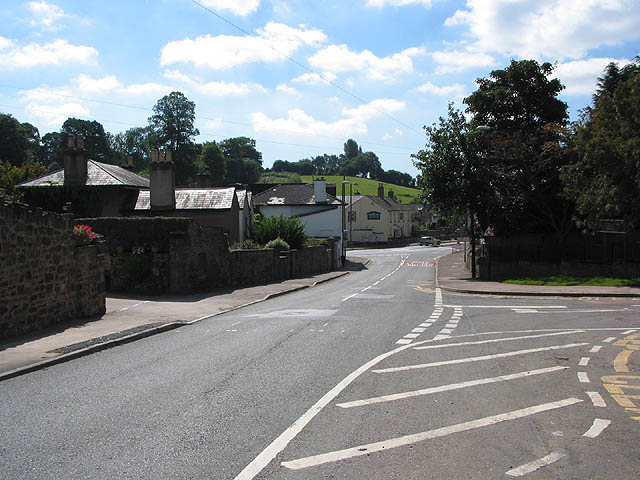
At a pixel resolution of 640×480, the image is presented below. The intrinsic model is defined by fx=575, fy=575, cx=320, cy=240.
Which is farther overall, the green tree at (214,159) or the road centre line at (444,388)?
the green tree at (214,159)

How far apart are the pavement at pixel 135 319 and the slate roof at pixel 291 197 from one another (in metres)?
36.0

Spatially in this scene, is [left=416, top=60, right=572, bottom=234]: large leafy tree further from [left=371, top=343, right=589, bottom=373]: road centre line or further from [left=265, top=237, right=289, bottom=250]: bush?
[left=371, top=343, right=589, bottom=373]: road centre line

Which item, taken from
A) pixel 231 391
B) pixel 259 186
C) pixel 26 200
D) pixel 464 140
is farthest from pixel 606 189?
pixel 259 186

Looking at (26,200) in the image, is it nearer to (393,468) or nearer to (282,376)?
(282,376)

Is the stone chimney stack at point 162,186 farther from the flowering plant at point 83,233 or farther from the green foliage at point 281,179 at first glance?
the green foliage at point 281,179

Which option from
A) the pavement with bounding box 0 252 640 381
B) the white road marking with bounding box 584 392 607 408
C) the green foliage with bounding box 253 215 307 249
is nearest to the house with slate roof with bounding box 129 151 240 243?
the green foliage with bounding box 253 215 307 249

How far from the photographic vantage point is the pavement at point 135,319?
10393 millimetres

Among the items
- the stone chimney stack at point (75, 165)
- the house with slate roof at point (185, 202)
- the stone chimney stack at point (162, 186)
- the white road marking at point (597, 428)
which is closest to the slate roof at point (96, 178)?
the stone chimney stack at point (75, 165)

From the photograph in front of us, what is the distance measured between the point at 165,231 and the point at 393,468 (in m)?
20.5

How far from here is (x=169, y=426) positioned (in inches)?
247

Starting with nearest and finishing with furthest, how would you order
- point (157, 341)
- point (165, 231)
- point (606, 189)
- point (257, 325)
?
1. point (157, 341)
2. point (257, 325)
3. point (165, 231)
4. point (606, 189)

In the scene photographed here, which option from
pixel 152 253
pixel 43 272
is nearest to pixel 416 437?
pixel 43 272

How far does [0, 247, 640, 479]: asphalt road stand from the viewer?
5207 millimetres

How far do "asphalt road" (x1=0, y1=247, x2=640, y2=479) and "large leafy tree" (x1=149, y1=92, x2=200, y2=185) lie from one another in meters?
74.3
